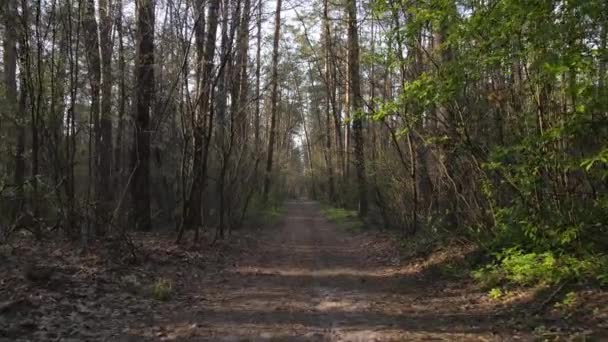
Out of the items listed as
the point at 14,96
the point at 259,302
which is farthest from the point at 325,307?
the point at 14,96

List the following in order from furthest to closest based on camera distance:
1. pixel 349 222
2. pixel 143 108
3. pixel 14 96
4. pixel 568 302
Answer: pixel 349 222 < pixel 14 96 < pixel 143 108 < pixel 568 302

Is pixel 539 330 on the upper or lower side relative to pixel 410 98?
lower

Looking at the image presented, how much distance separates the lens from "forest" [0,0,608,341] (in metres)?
6.32

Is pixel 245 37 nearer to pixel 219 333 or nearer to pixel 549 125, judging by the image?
pixel 549 125

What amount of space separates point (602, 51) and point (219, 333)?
221 inches

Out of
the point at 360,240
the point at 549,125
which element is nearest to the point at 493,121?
the point at 549,125

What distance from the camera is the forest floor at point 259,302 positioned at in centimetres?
583

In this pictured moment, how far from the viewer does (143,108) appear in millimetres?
13344

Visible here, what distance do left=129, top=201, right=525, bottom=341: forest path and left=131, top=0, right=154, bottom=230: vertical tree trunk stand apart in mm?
3767

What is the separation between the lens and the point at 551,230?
7.32 metres

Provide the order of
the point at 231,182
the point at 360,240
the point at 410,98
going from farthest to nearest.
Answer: the point at 360,240, the point at 231,182, the point at 410,98

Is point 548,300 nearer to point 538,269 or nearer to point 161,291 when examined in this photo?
point 538,269

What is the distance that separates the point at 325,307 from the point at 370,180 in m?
8.79

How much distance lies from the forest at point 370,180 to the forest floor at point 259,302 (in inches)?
1.7
